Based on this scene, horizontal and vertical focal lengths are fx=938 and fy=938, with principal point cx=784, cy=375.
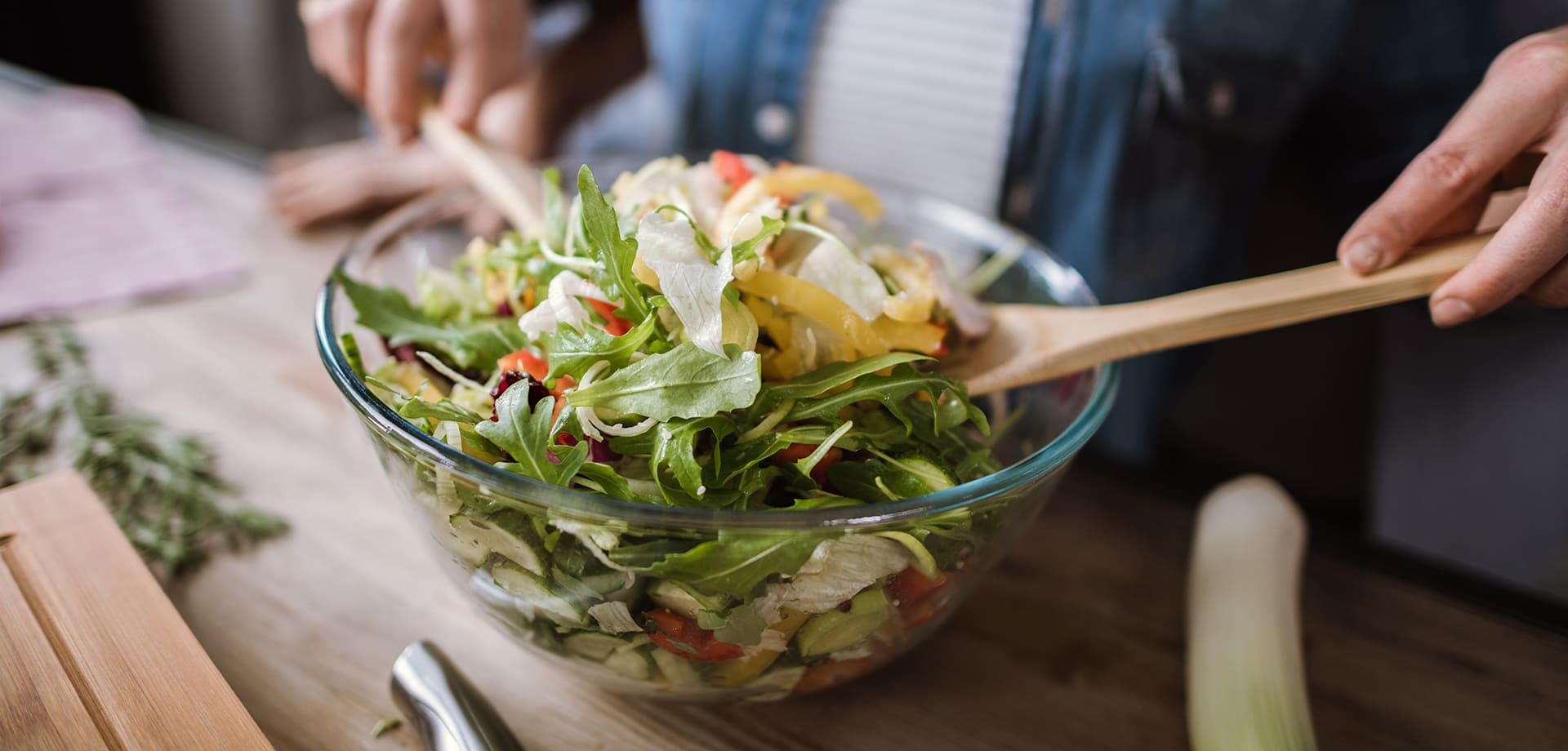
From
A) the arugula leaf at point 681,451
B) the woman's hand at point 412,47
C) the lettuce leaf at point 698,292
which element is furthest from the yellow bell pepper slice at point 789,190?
the woman's hand at point 412,47

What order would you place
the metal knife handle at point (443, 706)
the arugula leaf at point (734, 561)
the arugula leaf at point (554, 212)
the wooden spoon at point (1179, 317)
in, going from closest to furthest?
the arugula leaf at point (734, 561), the metal knife handle at point (443, 706), the wooden spoon at point (1179, 317), the arugula leaf at point (554, 212)

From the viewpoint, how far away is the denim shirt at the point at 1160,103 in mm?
1571

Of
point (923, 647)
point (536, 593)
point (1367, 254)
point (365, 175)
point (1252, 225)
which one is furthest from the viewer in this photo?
point (1252, 225)

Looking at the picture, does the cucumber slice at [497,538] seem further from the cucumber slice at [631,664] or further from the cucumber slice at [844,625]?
the cucumber slice at [844,625]

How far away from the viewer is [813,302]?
812 mm

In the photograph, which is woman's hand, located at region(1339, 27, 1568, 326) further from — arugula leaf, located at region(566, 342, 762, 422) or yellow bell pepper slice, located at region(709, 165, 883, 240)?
arugula leaf, located at region(566, 342, 762, 422)

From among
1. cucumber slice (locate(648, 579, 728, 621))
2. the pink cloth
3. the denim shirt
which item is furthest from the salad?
the denim shirt

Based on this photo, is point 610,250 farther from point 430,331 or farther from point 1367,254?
point 1367,254

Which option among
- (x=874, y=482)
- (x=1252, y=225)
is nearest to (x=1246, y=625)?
(x=874, y=482)

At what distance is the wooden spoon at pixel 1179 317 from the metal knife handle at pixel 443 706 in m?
0.53

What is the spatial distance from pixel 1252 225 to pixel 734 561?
1.80 m

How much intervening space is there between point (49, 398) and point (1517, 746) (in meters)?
1.66

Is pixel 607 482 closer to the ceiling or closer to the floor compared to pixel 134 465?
closer to the ceiling

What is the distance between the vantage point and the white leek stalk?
0.83 meters
